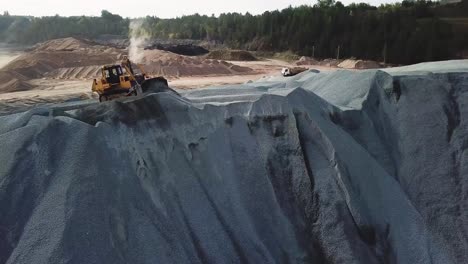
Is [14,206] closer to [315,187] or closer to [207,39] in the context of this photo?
[315,187]

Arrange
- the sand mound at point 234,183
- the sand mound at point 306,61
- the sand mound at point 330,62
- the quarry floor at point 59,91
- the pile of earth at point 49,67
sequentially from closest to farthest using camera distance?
the sand mound at point 234,183 → the quarry floor at point 59,91 → the pile of earth at point 49,67 → the sand mound at point 330,62 → the sand mound at point 306,61

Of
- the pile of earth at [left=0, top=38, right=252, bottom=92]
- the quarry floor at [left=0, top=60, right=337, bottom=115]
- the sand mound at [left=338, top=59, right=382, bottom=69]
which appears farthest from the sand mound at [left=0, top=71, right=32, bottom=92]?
the sand mound at [left=338, top=59, right=382, bottom=69]

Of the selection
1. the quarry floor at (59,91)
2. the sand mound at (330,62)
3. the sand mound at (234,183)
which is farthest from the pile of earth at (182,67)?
the sand mound at (234,183)

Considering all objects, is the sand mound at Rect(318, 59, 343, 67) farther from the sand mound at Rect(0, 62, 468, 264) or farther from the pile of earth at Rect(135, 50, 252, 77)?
the sand mound at Rect(0, 62, 468, 264)

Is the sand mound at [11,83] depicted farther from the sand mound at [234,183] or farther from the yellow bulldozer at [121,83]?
the sand mound at [234,183]

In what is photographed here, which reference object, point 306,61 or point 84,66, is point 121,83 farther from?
point 306,61

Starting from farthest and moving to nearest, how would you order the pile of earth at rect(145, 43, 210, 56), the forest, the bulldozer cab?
the pile of earth at rect(145, 43, 210, 56) → the forest → the bulldozer cab

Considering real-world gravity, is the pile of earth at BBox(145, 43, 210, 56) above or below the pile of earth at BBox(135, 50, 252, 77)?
above
